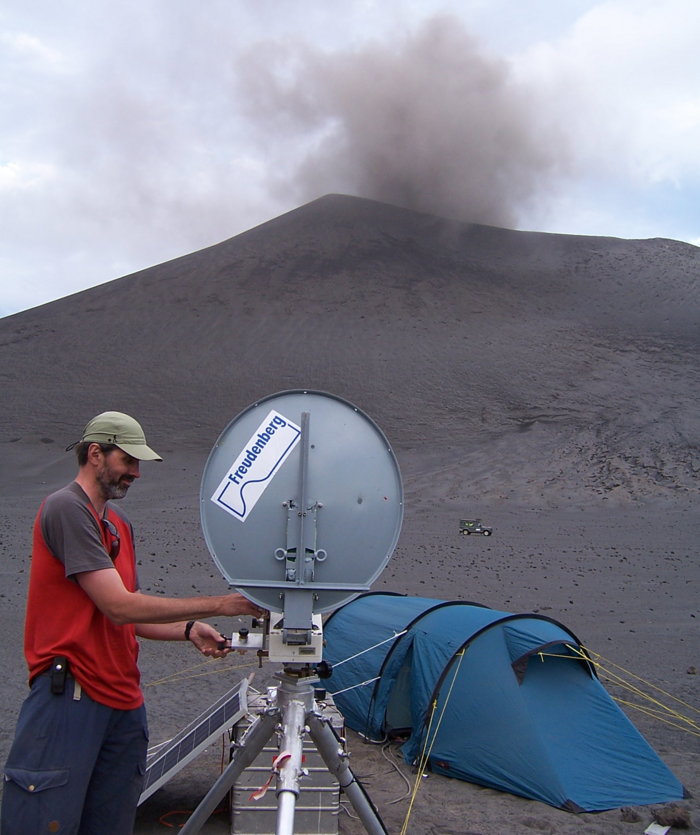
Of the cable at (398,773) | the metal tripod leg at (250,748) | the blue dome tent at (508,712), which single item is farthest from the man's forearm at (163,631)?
the blue dome tent at (508,712)

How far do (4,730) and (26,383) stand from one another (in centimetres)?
3739

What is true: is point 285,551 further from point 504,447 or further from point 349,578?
point 504,447

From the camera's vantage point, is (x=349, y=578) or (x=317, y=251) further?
(x=317, y=251)

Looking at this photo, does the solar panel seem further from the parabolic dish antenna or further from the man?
the parabolic dish antenna

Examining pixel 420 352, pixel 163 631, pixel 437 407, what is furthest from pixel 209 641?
pixel 420 352

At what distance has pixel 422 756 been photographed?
18.7 ft

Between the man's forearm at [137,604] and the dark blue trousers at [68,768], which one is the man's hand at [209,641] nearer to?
the man's forearm at [137,604]

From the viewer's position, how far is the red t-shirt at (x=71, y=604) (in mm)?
2127

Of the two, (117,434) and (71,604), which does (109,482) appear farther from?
(71,604)

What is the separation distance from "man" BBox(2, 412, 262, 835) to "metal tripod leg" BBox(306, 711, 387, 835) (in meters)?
0.41

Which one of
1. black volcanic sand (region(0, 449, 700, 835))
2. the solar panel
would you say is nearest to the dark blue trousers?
the solar panel

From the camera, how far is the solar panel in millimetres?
3977

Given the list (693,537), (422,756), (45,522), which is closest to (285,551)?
(45,522)

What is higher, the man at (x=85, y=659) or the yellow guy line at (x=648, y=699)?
the man at (x=85, y=659)
